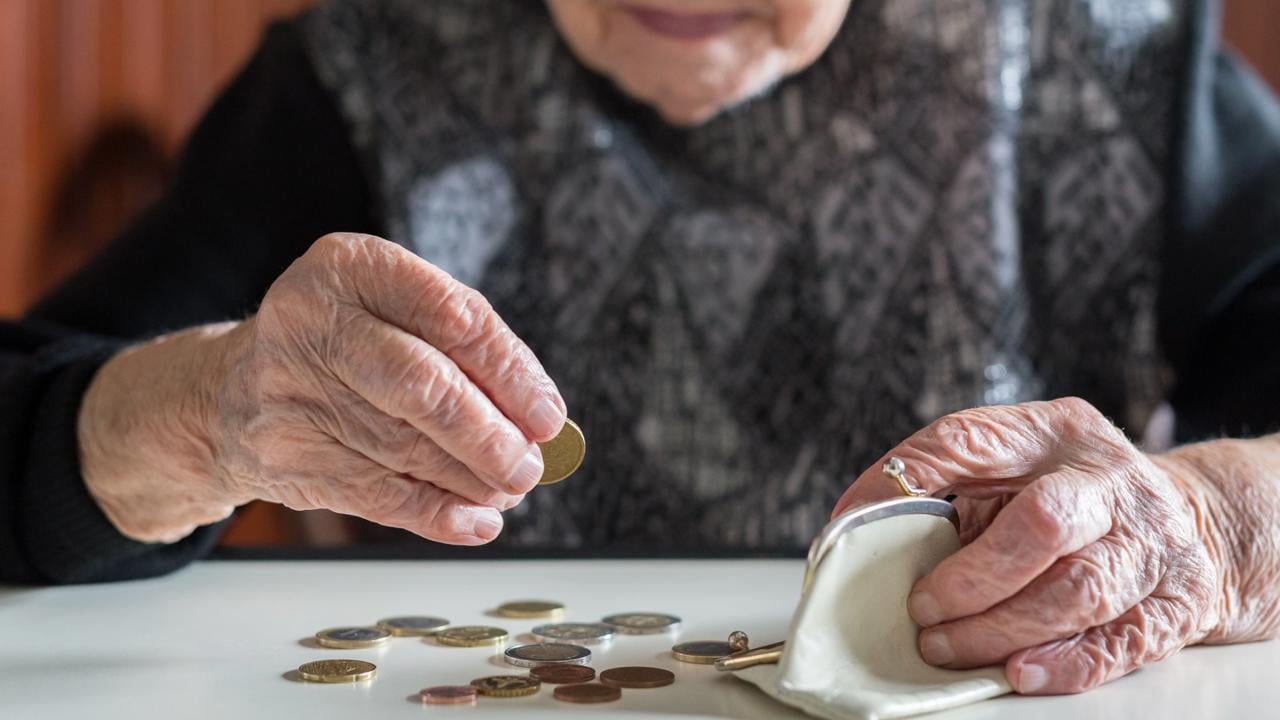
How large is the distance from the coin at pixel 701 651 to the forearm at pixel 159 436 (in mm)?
339

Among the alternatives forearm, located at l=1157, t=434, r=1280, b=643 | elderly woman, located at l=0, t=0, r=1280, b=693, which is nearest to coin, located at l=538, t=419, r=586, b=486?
forearm, located at l=1157, t=434, r=1280, b=643

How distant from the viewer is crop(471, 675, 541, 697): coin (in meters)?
0.69

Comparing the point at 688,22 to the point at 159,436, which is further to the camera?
the point at 688,22

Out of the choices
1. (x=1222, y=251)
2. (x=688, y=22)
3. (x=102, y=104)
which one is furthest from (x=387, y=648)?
(x=102, y=104)

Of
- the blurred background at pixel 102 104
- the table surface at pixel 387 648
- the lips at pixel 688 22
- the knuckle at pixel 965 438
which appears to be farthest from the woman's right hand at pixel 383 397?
the blurred background at pixel 102 104

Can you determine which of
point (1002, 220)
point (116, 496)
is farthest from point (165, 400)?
point (1002, 220)

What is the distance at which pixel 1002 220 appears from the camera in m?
1.55

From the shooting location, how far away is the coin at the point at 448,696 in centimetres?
68

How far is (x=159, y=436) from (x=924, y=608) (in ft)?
1.80

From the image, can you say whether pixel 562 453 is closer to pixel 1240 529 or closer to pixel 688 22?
pixel 1240 529

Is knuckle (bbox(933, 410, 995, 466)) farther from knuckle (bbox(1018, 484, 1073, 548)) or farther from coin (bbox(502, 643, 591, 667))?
coin (bbox(502, 643, 591, 667))

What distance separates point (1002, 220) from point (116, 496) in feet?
3.39

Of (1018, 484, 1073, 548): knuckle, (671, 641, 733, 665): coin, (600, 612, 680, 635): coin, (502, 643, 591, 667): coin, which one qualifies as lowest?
(671, 641, 733, 665): coin

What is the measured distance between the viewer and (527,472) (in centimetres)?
72
